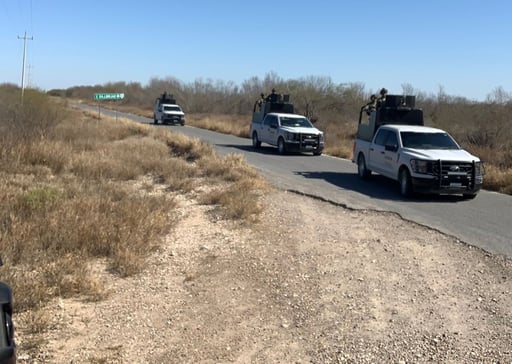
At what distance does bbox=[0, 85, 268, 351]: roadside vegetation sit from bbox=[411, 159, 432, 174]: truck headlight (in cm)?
342

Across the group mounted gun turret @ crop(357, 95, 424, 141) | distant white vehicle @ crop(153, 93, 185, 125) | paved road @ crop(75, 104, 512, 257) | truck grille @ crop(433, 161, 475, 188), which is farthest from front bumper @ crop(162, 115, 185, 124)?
truck grille @ crop(433, 161, 475, 188)

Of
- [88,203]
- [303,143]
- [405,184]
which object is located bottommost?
[88,203]

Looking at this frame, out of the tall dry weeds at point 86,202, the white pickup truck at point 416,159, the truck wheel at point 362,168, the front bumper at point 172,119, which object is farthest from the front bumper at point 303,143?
the front bumper at point 172,119

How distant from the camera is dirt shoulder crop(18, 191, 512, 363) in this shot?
4.85 m

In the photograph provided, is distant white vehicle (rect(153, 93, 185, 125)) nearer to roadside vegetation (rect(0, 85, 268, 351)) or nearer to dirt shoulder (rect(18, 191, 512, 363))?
roadside vegetation (rect(0, 85, 268, 351))

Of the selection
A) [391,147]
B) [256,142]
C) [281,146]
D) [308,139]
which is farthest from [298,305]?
[256,142]

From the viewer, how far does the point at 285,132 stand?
24.2 m

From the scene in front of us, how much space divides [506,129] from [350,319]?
1000 inches

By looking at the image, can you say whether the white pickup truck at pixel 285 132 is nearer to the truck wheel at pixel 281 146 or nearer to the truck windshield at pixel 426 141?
the truck wheel at pixel 281 146

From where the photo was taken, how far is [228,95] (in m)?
89.2

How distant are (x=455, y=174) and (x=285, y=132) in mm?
12102

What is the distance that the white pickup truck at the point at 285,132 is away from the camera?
2403 cm

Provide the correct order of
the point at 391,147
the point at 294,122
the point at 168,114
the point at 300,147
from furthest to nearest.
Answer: the point at 168,114
the point at 294,122
the point at 300,147
the point at 391,147

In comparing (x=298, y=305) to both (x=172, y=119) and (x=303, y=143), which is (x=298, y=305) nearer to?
(x=303, y=143)
